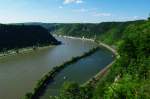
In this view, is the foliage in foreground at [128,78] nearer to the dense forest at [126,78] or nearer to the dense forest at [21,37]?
the dense forest at [126,78]

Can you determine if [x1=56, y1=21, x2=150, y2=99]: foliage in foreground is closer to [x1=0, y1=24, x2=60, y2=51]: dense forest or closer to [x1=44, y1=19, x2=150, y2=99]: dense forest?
[x1=44, y1=19, x2=150, y2=99]: dense forest

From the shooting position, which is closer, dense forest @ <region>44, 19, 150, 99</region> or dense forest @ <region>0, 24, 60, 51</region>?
dense forest @ <region>44, 19, 150, 99</region>

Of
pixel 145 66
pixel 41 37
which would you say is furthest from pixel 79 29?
pixel 145 66

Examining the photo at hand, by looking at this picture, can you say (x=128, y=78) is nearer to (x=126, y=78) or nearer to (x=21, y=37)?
(x=126, y=78)

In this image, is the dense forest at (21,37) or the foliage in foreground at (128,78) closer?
the foliage in foreground at (128,78)

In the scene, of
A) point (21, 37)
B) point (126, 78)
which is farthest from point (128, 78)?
point (21, 37)

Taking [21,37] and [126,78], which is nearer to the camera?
[126,78]

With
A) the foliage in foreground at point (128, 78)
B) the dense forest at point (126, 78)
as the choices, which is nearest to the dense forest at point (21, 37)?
the dense forest at point (126, 78)

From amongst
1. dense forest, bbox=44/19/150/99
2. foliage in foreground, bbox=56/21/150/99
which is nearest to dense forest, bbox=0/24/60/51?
dense forest, bbox=44/19/150/99

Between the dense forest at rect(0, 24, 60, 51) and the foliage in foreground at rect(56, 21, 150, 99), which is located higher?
the foliage in foreground at rect(56, 21, 150, 99)
